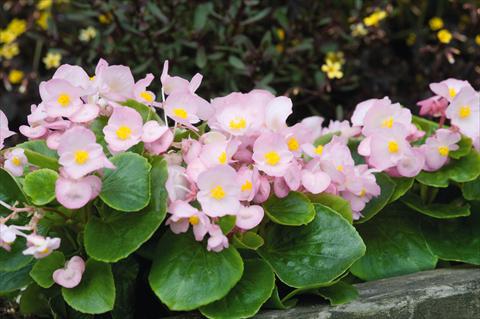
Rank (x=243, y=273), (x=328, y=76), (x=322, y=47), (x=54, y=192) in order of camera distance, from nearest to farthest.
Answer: (x=54, y=192)
(x=243, y=273)
(x=328, y=76)
(x=322, y=47)

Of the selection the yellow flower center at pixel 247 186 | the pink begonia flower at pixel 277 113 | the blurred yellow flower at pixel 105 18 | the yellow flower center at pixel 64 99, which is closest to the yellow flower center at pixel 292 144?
the pink begonia flower at pixel 277 113

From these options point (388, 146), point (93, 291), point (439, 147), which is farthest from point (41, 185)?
point (439, 147)

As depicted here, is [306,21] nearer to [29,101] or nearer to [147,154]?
[29,101]

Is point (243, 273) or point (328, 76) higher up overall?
point (243, 273)

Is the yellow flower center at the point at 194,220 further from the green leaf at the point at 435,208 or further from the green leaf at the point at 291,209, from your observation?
the green leaf at the point at 435,208

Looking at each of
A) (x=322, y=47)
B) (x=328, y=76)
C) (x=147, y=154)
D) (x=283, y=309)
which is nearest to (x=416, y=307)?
(x=283, y=309)

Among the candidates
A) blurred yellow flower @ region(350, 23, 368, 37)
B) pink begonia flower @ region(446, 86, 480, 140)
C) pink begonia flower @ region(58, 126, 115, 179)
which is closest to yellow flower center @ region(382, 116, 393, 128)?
pink begonia flower @ region(446, 86, 480, 140)

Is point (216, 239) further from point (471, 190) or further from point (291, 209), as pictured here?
point (471, 190)
